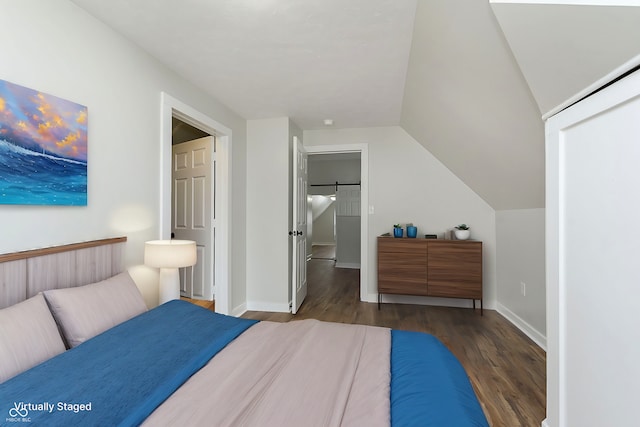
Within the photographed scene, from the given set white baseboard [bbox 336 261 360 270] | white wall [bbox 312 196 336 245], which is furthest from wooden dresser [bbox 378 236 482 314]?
white wall [bbox 312 196 336 245]

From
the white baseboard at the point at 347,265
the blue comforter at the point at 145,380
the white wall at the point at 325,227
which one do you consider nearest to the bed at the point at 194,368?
the blue comforter at the point at 145,380

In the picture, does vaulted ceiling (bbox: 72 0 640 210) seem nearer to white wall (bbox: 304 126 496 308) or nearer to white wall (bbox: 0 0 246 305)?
white wall (bbox: 0 0 246 305)

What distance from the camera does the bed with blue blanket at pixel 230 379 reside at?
0.88m

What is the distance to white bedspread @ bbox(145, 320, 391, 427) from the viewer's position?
89 centimetres

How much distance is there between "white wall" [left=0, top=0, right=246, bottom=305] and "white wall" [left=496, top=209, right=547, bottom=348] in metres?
3.28

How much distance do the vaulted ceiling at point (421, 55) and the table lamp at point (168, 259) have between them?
1397 millimetres

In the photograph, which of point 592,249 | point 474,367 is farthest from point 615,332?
point 474,367

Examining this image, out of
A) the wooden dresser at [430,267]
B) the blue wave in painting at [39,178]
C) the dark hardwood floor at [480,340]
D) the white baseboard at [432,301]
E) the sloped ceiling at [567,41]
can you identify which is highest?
the sloped ceiling at [567,41]

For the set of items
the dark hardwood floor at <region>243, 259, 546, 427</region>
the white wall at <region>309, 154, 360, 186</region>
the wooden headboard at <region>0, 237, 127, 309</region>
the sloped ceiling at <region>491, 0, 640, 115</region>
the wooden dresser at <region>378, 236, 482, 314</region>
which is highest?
the white wall at <region>309, 154, 360, 186</region>

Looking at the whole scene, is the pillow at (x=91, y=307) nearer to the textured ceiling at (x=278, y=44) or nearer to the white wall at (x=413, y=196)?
the textured ceiling at (x=278, y=44)

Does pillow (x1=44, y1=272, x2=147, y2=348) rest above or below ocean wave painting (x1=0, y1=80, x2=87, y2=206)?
below

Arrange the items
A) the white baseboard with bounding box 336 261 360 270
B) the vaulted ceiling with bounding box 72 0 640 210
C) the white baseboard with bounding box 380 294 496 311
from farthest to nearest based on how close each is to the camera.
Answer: the white baseboard with bounding box 336 261 360 270 < the white baseboard with bounding box 380 294 496 311 < the vaulted ceiling with bounding box 72 0 640 210

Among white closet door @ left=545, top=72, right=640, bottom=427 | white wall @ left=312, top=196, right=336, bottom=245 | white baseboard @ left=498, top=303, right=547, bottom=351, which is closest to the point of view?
white closet door @ left=545, top=72, right=640, bottom=427

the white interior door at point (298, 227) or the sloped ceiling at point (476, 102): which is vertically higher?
the sloped ceiling at point (476, 102)
